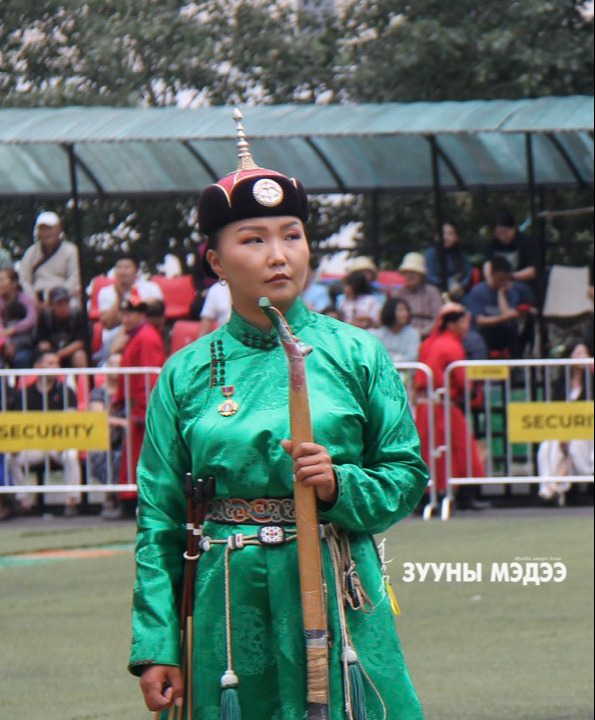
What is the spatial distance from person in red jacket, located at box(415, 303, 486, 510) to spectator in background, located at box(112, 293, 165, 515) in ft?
6.35

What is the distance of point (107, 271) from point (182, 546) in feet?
46.7

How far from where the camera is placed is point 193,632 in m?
→ 3.75

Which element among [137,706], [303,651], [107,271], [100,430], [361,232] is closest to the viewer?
[303,651]

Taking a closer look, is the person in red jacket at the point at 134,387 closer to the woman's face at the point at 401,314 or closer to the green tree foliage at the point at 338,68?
the woman's face at the point at 401,314

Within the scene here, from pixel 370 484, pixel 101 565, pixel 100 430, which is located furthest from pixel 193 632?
pixel 100 430

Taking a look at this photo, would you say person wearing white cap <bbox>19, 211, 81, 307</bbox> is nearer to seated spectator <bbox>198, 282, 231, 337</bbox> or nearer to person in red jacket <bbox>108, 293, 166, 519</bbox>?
seated spectator <bbox>198, 282, 231, 337</bbox>

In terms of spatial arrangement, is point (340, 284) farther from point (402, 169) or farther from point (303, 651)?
point (303, 651)

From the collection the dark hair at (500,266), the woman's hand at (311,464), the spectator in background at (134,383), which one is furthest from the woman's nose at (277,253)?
the dark hair at (500,266)

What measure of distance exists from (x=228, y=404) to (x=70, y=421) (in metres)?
9.13

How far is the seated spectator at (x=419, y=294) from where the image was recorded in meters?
14.5

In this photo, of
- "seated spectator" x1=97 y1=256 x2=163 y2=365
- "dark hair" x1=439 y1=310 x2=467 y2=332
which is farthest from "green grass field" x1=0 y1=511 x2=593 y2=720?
"seated spectator" x1=97 y1=256 x2=163 y2=365

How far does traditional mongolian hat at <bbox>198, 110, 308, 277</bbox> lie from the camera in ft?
12.4

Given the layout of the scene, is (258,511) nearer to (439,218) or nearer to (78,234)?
(78,234)

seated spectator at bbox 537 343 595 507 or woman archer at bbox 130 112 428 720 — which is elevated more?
woman archer at bbox 130 112 428 720
